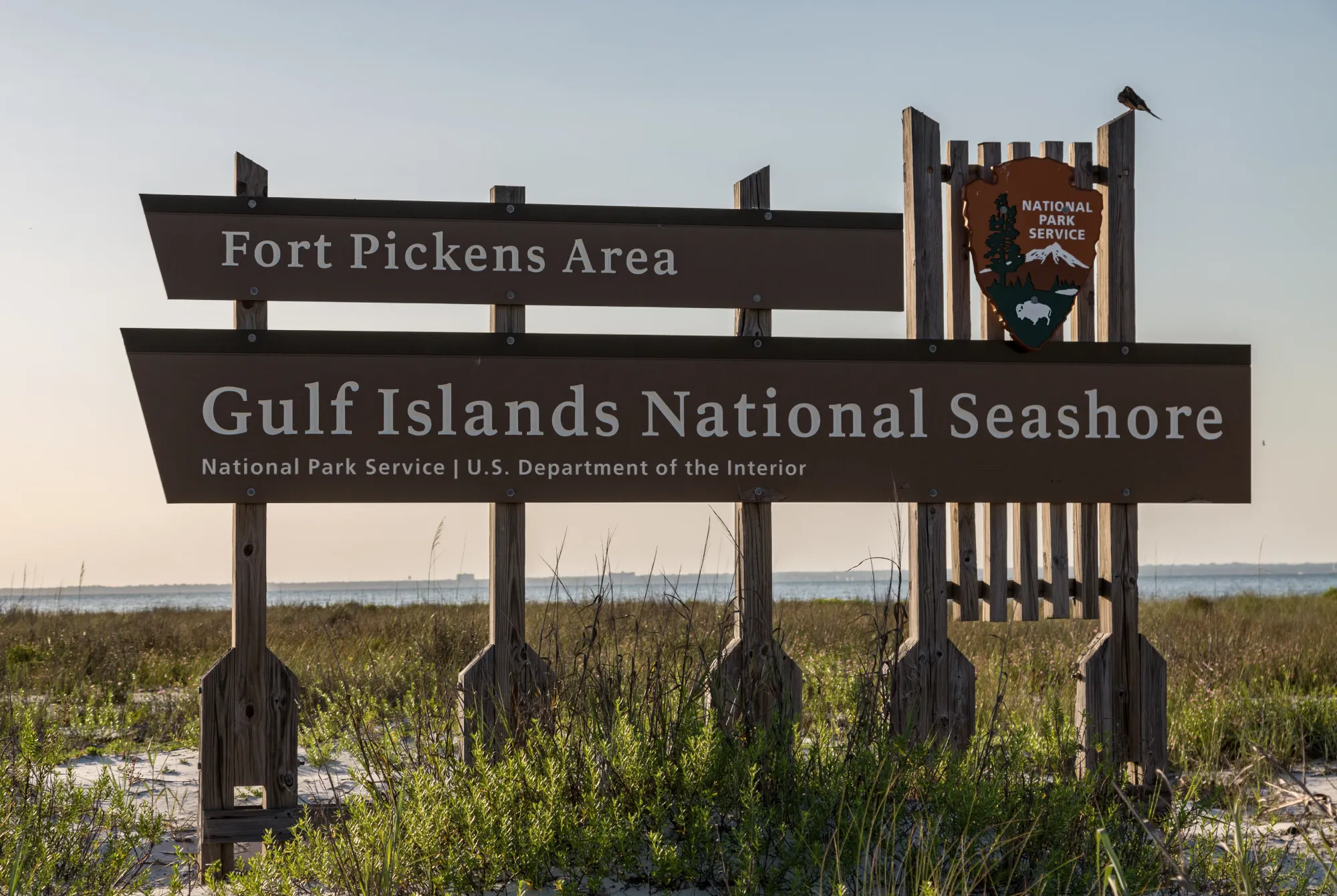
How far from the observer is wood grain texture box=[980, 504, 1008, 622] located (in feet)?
17.3

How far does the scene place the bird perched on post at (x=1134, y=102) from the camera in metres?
5.67

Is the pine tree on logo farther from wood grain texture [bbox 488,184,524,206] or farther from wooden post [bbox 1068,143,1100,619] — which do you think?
wood grain texture [bbox 488,184,524,206]

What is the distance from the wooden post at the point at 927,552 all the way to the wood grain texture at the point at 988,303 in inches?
8.8

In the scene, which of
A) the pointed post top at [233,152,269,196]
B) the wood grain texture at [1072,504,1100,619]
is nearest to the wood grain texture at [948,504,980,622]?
the wood grain texture at [1072,504,1100,619]

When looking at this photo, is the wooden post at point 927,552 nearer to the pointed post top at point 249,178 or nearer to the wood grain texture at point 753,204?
the wood grain texture at point 753,204

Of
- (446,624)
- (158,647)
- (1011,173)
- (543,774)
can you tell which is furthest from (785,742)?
(158,647)

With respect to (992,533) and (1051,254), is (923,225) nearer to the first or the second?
(1051,254)

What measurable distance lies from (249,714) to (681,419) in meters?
2.47

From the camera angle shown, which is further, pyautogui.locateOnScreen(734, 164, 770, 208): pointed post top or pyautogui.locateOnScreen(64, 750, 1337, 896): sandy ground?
pyautogui.locateOnScreen(734, 164, 770, 208): pointed post top

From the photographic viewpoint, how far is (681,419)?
5.15 meters

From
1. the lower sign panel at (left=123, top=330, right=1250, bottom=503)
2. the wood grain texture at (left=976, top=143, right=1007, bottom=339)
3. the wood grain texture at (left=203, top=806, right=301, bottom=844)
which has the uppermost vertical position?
the wood grain texture at (left=976, top=143, right=1007, bottom=339)

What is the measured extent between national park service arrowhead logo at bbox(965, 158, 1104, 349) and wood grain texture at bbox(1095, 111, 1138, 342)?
115mm

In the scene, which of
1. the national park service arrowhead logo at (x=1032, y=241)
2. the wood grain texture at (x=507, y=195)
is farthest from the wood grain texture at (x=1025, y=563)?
the wood grain texture at (x=507, y=195)

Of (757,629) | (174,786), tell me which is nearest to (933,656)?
(757,629)
